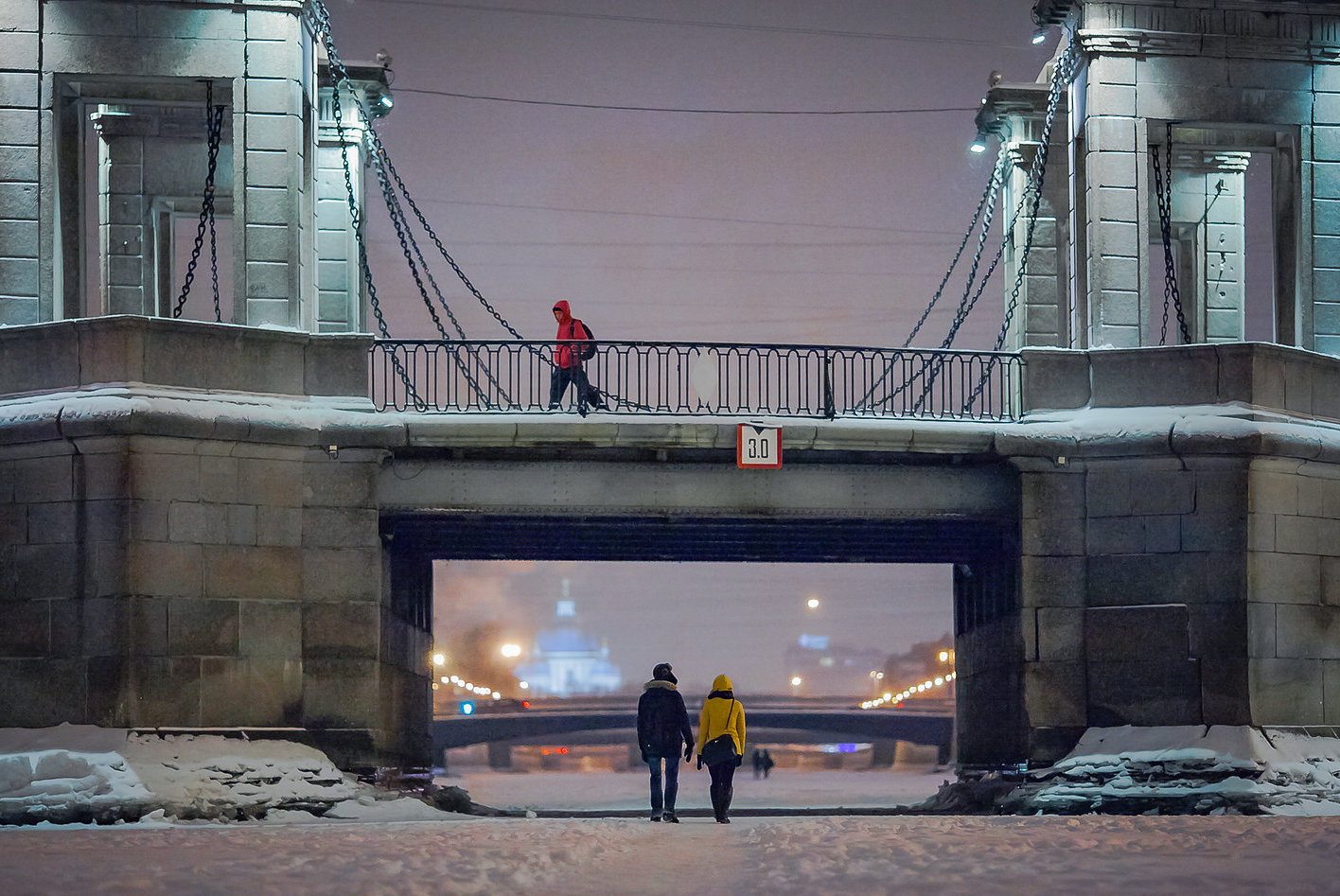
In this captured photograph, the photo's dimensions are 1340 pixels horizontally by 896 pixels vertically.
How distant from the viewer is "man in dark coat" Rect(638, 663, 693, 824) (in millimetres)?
16750

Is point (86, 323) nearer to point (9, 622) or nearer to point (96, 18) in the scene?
point (9, 622)

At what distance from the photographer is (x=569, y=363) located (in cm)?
2017

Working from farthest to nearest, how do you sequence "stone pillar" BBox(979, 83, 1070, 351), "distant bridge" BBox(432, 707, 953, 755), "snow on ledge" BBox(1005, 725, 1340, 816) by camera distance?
"distant bridge" BBox(432, 707, 953, 755) → "stone pillar" BBox(979, 83, 1070, 351) → "snow on ledge" BBox(1005, 725, 1340, 816)

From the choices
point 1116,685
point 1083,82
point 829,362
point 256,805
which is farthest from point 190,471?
point 1083,82

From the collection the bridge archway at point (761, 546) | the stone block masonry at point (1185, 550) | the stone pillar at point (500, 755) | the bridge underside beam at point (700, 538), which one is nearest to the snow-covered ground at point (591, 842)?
the stone block masonry at point (1185, 550)

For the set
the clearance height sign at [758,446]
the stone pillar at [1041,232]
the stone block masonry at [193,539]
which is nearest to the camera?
the stone block masonry at [193,539]

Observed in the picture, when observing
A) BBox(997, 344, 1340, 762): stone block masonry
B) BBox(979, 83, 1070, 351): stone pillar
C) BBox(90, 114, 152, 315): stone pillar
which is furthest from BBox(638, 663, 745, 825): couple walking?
BBox(90, 114, 152, 315): stone pillar

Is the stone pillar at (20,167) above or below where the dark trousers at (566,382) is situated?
above

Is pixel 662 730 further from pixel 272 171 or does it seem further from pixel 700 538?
pixel 272 171

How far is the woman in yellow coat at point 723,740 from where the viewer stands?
54.5 ft

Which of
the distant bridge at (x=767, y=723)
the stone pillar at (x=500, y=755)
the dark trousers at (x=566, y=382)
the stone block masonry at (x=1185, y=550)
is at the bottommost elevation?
the stone pillar at (x=500, y=755)

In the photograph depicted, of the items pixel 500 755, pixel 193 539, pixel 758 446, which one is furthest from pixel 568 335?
pixel 500 755

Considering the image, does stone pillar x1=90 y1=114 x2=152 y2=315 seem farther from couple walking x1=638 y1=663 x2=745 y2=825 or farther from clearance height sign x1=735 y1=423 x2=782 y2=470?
couple walking x1=638 y1=663 x2=745 y2=825

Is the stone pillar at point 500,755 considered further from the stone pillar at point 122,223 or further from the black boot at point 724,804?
the black boot at point 724,804
